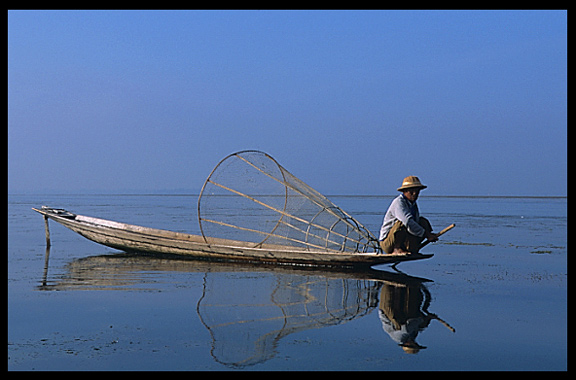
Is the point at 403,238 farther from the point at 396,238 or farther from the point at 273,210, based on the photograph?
the point at 273,210

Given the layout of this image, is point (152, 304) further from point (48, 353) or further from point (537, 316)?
point (537, 316)

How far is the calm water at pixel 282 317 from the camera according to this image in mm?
4902

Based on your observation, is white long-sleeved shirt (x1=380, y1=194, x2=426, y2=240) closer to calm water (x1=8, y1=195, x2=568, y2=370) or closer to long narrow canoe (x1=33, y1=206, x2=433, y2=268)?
long narrow canoe (x1=33, y1=206, x2=433, y2=268)

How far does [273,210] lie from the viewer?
431 inches

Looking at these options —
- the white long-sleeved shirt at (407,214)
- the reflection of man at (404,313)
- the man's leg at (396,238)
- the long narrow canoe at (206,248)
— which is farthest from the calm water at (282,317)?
the white long-sleeved shirt at (407,214)

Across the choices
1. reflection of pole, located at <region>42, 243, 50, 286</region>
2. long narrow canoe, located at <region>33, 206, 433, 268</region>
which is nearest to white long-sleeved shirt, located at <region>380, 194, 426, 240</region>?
long narrow canoe, located at <region>33, 206, 433, 268</region>

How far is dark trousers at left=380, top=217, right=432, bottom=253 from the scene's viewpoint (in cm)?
923

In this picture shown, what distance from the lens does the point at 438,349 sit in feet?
17.0

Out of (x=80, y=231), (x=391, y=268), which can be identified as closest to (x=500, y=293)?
(x=391, y=268)

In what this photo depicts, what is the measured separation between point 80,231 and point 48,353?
8.62 m

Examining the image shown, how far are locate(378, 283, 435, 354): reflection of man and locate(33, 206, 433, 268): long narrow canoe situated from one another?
1.15 meters

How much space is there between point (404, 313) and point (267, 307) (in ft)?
5.03

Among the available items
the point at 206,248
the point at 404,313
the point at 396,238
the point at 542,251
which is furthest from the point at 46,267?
the point at 542,251

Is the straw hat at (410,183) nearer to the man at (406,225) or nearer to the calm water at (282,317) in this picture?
the man at (406,225)
